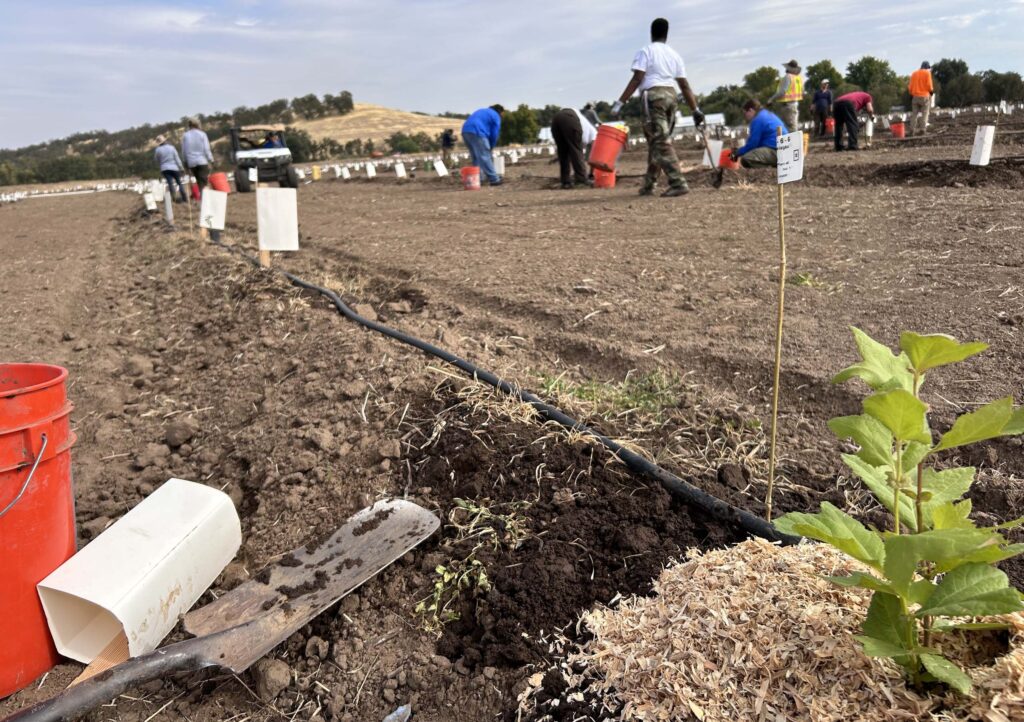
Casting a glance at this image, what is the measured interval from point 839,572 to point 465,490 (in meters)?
1.40

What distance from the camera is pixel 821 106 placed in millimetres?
19094

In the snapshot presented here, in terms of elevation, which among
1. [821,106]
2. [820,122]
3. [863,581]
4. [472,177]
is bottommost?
[863,581]

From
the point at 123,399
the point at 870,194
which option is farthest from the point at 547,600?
the point at 870,194

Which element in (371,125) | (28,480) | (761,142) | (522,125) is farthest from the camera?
(371,125)

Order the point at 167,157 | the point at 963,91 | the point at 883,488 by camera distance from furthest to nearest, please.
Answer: the point at 963,91
the point at 167,157
the point at 883,488

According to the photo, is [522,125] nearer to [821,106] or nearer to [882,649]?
[821,106]

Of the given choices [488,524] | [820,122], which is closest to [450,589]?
[488,524]

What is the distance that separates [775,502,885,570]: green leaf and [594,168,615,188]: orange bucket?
429 inches

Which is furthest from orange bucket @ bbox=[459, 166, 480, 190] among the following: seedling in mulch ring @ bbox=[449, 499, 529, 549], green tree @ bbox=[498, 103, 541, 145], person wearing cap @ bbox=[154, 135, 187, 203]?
green tree @ bbox=[498, 103, 541, 145]

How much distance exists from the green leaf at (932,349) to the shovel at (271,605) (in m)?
1.69

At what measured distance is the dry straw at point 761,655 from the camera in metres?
1.44

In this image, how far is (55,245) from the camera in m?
12.5

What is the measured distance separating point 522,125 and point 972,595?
127ft

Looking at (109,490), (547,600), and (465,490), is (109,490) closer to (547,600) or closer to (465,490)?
(465,490)
